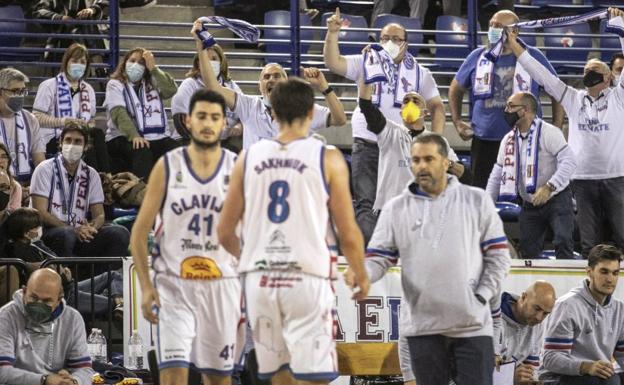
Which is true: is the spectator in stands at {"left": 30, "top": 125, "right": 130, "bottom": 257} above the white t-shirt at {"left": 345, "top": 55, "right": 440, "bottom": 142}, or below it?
below

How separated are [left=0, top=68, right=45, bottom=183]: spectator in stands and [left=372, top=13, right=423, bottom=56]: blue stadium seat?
4948 mm

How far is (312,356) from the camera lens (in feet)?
24.3

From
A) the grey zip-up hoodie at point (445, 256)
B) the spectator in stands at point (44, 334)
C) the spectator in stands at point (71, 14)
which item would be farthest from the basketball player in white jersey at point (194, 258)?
the spectator in stands at point (71, 14)

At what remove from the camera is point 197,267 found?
8.30 m

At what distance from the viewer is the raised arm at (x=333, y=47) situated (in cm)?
1237

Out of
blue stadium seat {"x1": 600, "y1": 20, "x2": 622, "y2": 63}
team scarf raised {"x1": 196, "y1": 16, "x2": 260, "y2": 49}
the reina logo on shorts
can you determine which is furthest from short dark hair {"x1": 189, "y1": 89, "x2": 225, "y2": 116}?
blue stadium seat {"x1": 600, "y1": 20, "x2": 622, "y2": 63}

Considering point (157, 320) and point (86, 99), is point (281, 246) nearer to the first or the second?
Result: point (157, 320)

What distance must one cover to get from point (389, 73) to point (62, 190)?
3192mm

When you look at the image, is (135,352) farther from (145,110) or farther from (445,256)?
(445,256)

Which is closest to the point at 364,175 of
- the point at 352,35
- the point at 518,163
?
the point at 518,163

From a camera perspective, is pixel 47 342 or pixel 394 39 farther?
pixel 394 39

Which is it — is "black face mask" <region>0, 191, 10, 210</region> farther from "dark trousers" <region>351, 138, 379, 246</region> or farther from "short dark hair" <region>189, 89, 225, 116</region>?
"short dark hair" <region>189, 89, 225, 116</region>

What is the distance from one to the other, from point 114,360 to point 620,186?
16.0ft

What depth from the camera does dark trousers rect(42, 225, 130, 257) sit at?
12.5 meters
